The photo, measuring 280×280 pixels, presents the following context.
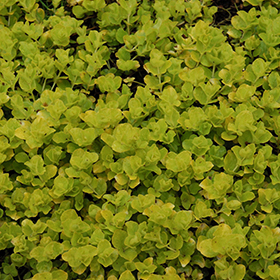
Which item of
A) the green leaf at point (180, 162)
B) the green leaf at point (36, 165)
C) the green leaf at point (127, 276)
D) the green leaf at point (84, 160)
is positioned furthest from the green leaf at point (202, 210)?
the green leaf at point (36, 165)

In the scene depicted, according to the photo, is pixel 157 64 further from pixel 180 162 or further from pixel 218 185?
pixel 218 185

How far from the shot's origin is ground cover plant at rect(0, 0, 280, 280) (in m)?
2.03

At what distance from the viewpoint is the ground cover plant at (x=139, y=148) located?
203 centimetres

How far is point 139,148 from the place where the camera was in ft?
7.41

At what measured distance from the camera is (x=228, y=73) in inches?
102

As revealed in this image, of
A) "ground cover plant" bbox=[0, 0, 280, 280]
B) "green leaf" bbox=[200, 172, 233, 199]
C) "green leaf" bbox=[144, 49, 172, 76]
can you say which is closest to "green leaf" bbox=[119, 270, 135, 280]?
"ground cover plant" bbox=[0, 0, 280, 280]

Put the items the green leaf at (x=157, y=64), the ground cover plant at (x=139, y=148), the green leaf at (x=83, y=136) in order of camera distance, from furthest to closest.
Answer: the green leaf at (x=157, y=64), the green leaf at (x=83, y=136), the ground cover plant at (x=139, y=148)

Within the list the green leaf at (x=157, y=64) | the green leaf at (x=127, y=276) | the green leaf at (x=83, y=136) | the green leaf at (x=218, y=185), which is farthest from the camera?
the green leaf at (x=157, y=64)

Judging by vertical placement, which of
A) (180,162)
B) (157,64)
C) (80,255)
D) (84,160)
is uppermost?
(157,64)

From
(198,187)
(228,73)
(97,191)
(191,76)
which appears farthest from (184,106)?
(97,191)

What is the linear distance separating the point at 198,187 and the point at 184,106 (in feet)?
1.77

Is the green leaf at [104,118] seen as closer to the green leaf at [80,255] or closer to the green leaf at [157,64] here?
the green leaf at [157,64]

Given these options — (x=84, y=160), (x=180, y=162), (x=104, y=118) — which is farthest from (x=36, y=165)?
(x=180, y=162)

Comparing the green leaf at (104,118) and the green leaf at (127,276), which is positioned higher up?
the green leaf at (104,118)
